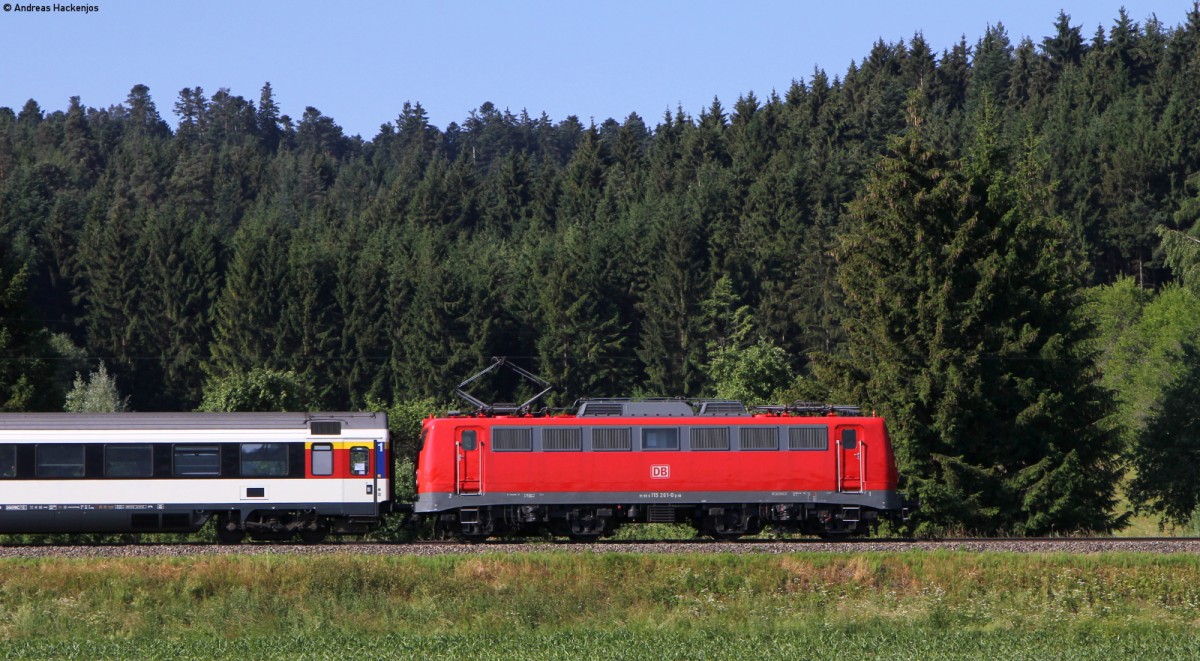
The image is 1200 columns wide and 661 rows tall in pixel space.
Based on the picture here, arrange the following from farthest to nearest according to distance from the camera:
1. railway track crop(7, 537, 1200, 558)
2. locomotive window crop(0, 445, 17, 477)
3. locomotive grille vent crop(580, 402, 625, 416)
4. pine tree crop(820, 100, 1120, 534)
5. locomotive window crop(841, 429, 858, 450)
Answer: pine tree crop(820, 100, 1120, 534) → locomotive grille vent crop(580, 402, 625, 416) → locomotive window crop(841, 429, 858, 450) → locomotive window crop(0, 445, 17, 477) → railway track crop(7, 537, 1200, 558)

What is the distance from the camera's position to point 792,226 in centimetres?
13000

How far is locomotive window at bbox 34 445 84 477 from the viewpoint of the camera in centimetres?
3416

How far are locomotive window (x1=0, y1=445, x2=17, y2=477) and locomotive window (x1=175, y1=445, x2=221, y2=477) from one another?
3.63 meters

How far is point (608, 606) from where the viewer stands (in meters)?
27.9

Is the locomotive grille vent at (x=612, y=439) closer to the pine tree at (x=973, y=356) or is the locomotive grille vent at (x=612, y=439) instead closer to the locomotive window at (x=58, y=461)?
the locomotive window at (x=58, y=461)

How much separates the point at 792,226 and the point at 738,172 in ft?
89.9

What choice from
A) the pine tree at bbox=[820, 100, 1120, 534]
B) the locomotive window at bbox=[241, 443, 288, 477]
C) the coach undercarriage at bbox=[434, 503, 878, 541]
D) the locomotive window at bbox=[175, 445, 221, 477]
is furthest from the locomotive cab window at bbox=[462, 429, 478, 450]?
the pine tree at bbox=[820, 100, 1120, 534]

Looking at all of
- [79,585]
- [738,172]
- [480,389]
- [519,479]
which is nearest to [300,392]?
[480,389]

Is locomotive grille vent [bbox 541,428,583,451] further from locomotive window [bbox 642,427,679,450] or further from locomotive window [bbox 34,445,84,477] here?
locomotive window [bbox 34,445,84,477]

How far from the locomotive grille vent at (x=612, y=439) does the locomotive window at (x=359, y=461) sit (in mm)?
5384

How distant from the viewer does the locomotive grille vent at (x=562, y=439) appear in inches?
1393

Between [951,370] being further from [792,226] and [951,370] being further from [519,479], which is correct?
[792,226]

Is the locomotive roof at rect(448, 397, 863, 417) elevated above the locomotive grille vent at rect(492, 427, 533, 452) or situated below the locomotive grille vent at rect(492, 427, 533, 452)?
above

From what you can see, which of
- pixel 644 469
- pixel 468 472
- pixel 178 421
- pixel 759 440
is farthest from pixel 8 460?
pixel 759 440
